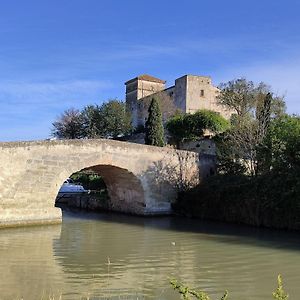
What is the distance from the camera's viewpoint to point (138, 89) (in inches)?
Answer: 2095

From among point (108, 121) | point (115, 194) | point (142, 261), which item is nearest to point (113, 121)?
point (108, 121)

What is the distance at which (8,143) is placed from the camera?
17531 millimetres

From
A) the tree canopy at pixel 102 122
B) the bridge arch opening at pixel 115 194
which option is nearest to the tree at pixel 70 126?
the tree canopy at pixel 102 122

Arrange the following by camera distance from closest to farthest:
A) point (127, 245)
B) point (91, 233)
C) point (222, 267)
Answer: point (222, 267) < point (127, 245) < point (91, 233)

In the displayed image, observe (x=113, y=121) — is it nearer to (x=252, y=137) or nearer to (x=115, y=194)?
(x=115, y=194)

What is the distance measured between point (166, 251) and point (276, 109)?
840 inches

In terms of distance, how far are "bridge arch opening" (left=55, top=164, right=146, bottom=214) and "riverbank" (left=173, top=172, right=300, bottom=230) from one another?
219cm

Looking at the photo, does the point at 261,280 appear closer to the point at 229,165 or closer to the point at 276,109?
the point at 229,165

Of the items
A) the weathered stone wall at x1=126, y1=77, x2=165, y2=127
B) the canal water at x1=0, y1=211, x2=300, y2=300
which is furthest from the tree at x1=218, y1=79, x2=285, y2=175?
the weathered stone wall at x1=126, y1=77, x2=165, y2=127

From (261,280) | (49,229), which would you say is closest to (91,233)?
(49,229)

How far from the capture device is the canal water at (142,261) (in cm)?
845

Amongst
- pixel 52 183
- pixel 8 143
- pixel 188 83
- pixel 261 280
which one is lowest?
pixel 261 280

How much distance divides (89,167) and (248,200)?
7229mm

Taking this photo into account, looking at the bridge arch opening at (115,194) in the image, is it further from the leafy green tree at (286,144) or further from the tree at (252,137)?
the leafy green tree at (286,144)
